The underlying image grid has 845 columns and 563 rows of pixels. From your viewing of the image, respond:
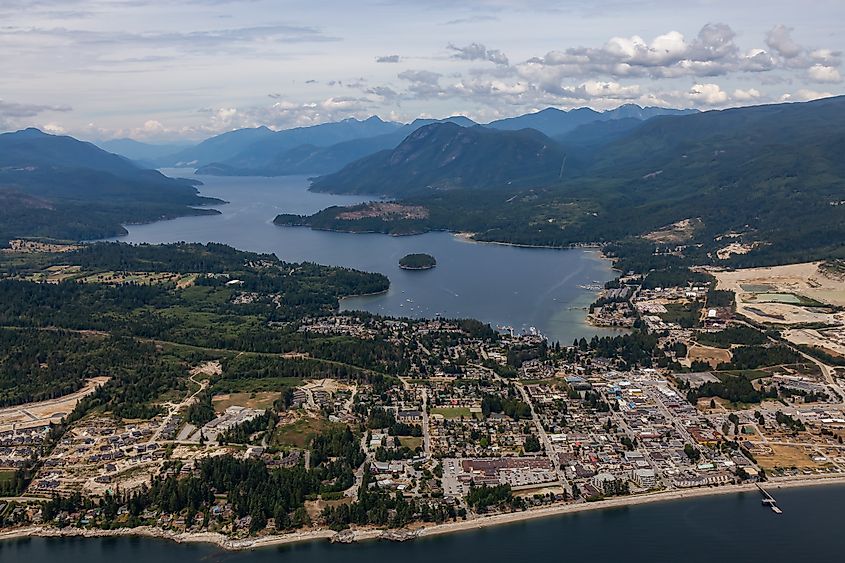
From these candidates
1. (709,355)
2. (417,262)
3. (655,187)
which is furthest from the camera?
(655,187)

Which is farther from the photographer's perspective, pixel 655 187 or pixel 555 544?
pixel 655 187

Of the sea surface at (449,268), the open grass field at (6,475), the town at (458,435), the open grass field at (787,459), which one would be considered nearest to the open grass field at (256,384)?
the town at (458,435)

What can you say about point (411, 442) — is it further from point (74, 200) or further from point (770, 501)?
point (74, 200)

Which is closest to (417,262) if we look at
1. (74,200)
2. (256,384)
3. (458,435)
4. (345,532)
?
(256,384)

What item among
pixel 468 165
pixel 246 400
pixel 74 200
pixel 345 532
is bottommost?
pixel 345 532

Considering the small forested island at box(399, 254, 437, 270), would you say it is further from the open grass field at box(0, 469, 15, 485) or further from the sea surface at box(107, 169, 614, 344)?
the open grass field at box(0, 469, 15, 485)

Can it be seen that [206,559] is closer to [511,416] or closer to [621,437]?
[511,416]

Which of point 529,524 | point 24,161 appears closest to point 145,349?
point 529,524
